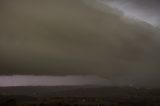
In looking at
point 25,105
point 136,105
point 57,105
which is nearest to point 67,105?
point 57,105

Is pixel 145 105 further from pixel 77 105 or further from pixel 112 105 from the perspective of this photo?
pixel 77 105

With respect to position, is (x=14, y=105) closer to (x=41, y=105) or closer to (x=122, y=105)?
(x=41, y=105)

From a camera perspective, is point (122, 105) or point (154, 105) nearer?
point (154, 105)

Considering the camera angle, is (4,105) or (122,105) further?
(122,105)

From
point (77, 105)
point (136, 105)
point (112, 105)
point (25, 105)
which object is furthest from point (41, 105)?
point (136, 105)

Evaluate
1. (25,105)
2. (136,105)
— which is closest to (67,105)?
(25,105)

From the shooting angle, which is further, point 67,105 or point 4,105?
point 67,105

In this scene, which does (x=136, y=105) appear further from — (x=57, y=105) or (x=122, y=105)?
(x=57, y=105)
